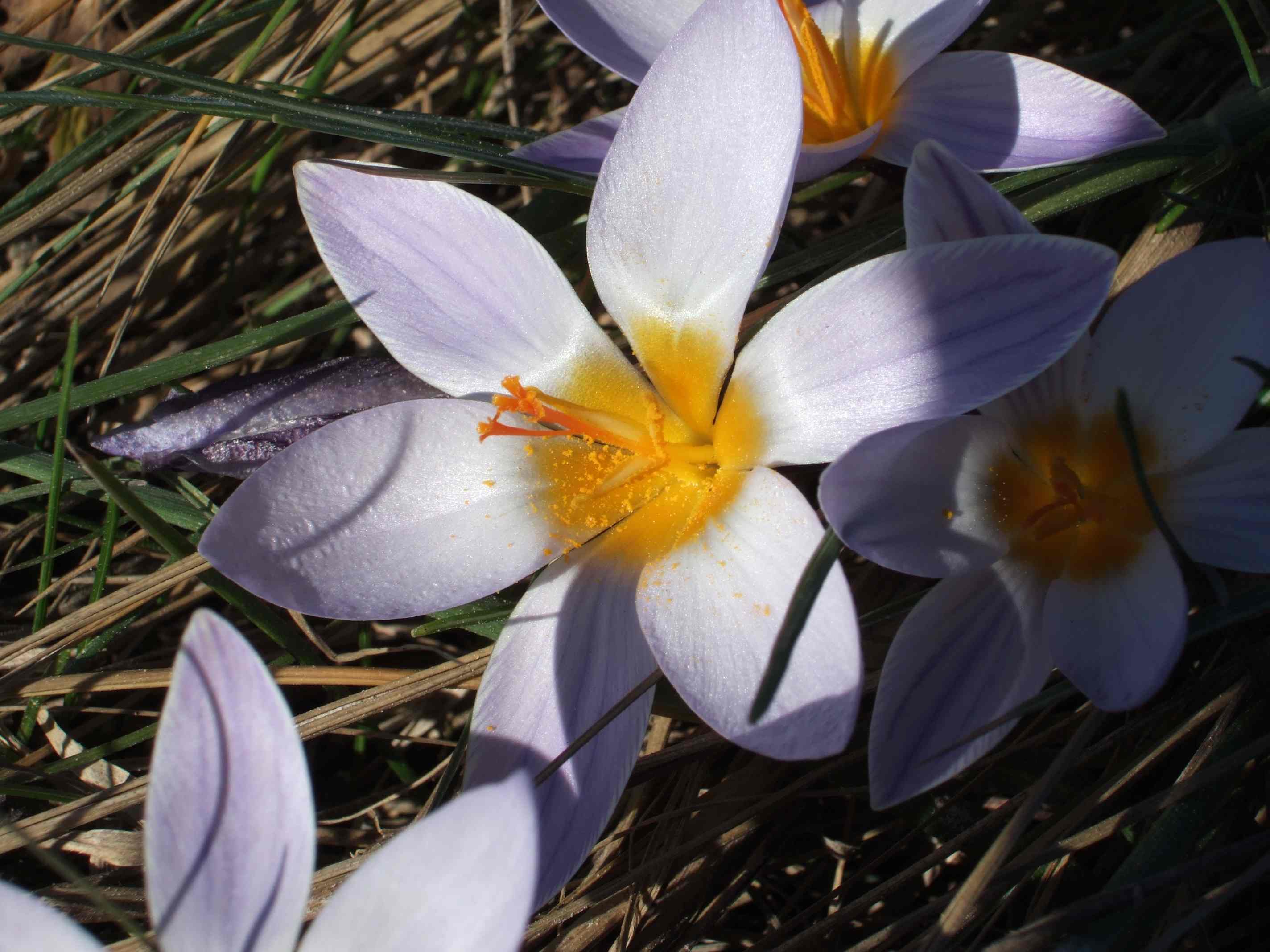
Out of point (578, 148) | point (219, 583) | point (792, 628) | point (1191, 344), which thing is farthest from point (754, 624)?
point (219, 583)

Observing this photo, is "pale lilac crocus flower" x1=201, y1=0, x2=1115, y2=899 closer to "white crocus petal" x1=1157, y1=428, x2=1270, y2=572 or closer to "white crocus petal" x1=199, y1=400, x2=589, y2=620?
"white crocus petal" x1=199, y1=400, x2=589, y2=620

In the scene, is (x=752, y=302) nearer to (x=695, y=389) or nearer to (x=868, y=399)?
(x=695, y=389)

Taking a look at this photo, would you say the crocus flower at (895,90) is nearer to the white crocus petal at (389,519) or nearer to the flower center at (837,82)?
Result: the flower center at (837,82)

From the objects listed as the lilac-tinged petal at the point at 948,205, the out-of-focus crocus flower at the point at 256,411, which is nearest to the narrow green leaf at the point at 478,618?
the out-of-focus crocus flower at the point at 256,411

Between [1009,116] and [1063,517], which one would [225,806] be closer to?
[1063,517]

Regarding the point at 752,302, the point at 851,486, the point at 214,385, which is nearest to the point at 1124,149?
the point at 752,302

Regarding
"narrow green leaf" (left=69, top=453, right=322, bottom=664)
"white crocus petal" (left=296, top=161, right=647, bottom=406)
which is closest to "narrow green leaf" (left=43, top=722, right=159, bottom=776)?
"narrow green leaf" (left=69, top=453, right=322, bottom=664)

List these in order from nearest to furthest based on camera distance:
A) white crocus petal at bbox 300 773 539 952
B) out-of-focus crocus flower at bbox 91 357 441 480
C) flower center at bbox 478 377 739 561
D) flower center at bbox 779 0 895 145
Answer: white crocus petal at bbox 300 773 539 952
flower center at bbox 478 377 739 561
flower center at bbox 779 0 895 145
out-of-focus crocus flower at bbox 91 357 441 480
